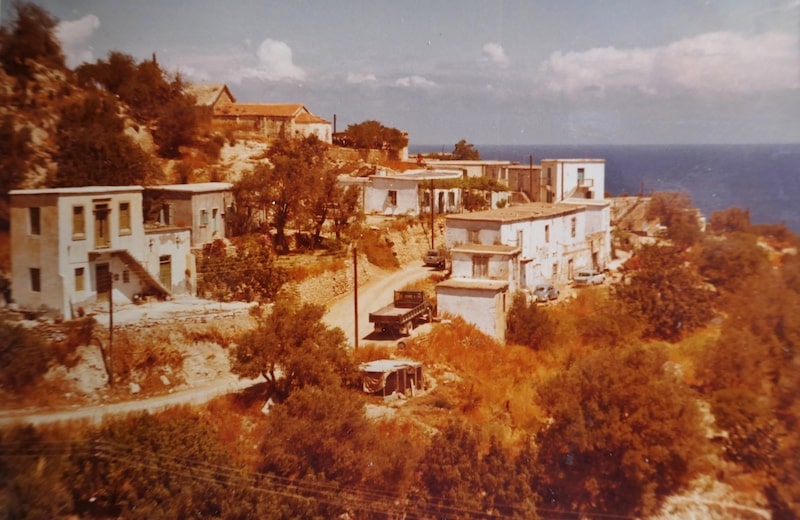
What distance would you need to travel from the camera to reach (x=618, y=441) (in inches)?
204

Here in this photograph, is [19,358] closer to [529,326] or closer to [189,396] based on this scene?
[189,396]

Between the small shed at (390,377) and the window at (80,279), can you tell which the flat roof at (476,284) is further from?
the window at (80,279)

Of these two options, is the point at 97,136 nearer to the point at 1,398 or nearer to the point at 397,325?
the point at 1,398

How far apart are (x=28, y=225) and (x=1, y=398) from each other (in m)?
1.43

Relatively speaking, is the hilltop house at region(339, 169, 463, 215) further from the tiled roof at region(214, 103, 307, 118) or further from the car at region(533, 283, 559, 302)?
the car at region(533, 283, 559, 302)

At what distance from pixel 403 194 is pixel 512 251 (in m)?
2.81

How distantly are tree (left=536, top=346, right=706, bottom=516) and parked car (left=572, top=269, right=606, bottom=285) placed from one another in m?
2.75

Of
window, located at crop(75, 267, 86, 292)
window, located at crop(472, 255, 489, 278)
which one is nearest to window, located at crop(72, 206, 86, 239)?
window, located at crop(75, 267, 86, 292)

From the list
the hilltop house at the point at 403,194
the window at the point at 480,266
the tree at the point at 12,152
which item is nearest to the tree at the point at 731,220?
the window at the point at 480,266

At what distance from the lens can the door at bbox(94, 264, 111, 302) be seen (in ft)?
19.9

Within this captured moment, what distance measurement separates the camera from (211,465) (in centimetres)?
491

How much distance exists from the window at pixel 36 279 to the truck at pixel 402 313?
9.62 ft

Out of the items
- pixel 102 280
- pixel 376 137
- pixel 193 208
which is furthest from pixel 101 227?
pixel 376 137

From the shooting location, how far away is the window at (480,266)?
7562mm
